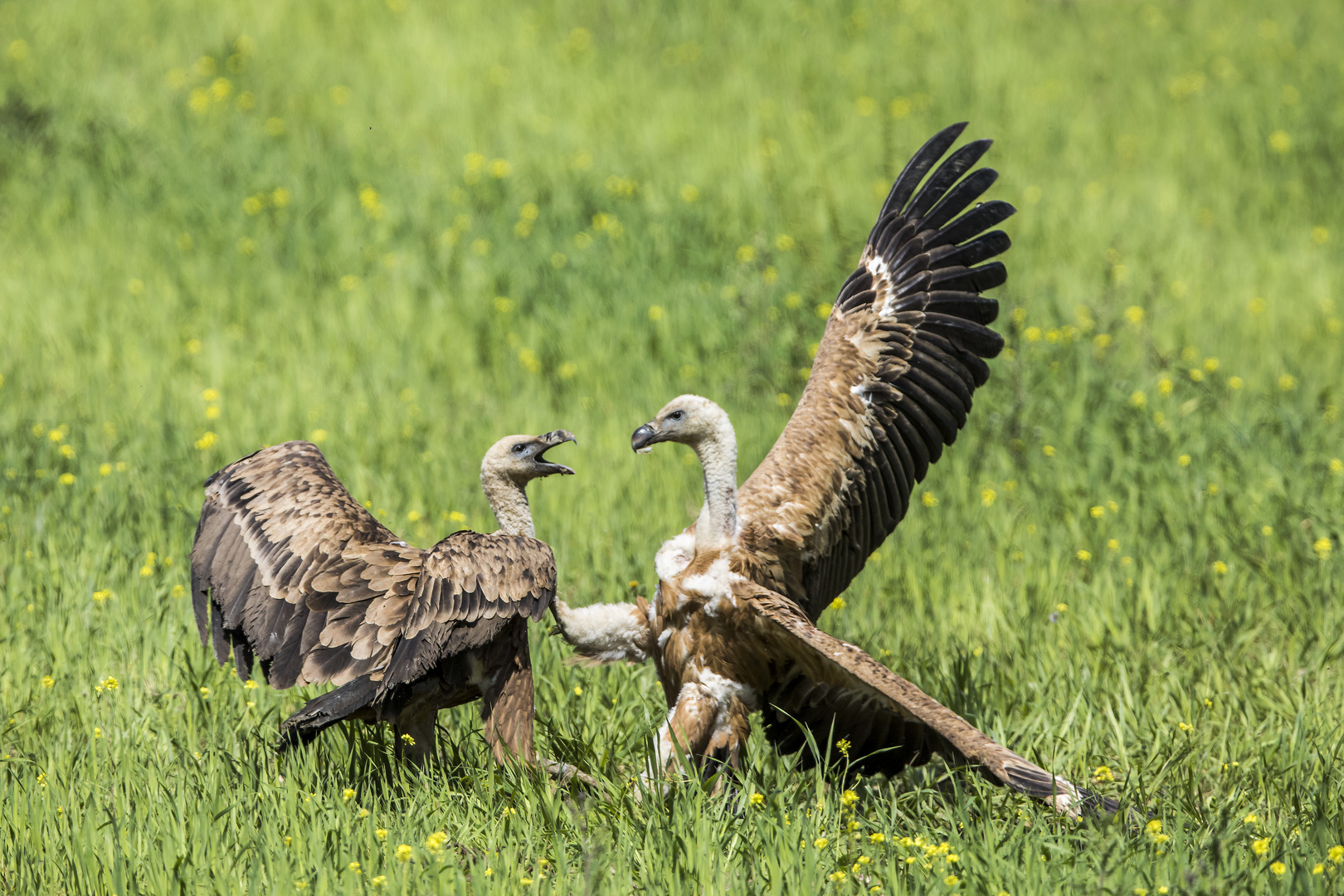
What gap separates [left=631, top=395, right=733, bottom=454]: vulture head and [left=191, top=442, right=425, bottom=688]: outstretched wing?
851mm

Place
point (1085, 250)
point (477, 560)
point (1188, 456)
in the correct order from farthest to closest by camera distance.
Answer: point (1085, 250) → point (1188, 456) → point (477, 560)

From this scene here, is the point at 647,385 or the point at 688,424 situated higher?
the point at 688,424

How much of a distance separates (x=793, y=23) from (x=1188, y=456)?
834 cm

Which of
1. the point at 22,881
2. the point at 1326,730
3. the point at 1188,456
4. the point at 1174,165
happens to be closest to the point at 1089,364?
the point at 1188,456

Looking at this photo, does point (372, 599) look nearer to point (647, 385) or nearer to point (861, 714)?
point (861, 714)

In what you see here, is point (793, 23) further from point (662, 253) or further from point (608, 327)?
point (608, 327)

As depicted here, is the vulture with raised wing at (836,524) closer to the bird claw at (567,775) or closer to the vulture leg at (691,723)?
the vulture leg at (691,723)

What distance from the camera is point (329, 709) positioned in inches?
134

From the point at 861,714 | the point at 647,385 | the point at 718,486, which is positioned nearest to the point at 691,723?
the point at 861,714

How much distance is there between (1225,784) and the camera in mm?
3881

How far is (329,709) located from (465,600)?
0.49 meters

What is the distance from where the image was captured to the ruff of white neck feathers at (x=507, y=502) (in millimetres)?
3902

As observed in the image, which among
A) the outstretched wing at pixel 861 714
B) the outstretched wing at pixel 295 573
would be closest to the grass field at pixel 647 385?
the outstretched wing at pixel 861 714

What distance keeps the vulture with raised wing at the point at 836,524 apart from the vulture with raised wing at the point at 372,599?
0.34 m
